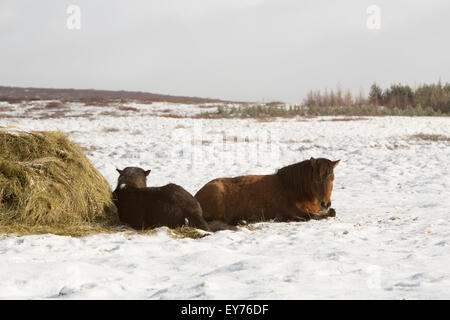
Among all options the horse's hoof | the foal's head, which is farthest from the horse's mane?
the horse's hoof

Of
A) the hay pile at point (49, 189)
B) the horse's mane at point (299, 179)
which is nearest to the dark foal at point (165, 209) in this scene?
the hay pile at point (49, 189)

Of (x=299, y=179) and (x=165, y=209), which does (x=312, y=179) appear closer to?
(x=299, y=179)

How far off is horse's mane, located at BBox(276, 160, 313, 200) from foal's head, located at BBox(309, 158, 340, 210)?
0.11m

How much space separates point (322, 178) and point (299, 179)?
0.40m

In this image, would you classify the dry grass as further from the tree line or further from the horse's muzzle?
the tree line

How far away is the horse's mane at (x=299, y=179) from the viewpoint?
6484 millimetres

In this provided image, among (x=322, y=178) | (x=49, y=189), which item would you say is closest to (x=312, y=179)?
(x=322, y=178)

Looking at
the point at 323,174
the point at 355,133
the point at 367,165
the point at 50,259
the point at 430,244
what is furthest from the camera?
the point at 355,133

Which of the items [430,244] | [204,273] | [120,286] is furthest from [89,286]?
[430,244]

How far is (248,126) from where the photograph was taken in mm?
21625

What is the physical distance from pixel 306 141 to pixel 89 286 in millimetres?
14171

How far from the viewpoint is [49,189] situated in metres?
5.65

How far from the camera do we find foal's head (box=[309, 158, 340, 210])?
6.25 metres

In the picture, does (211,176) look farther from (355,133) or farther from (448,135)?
(448,135)
